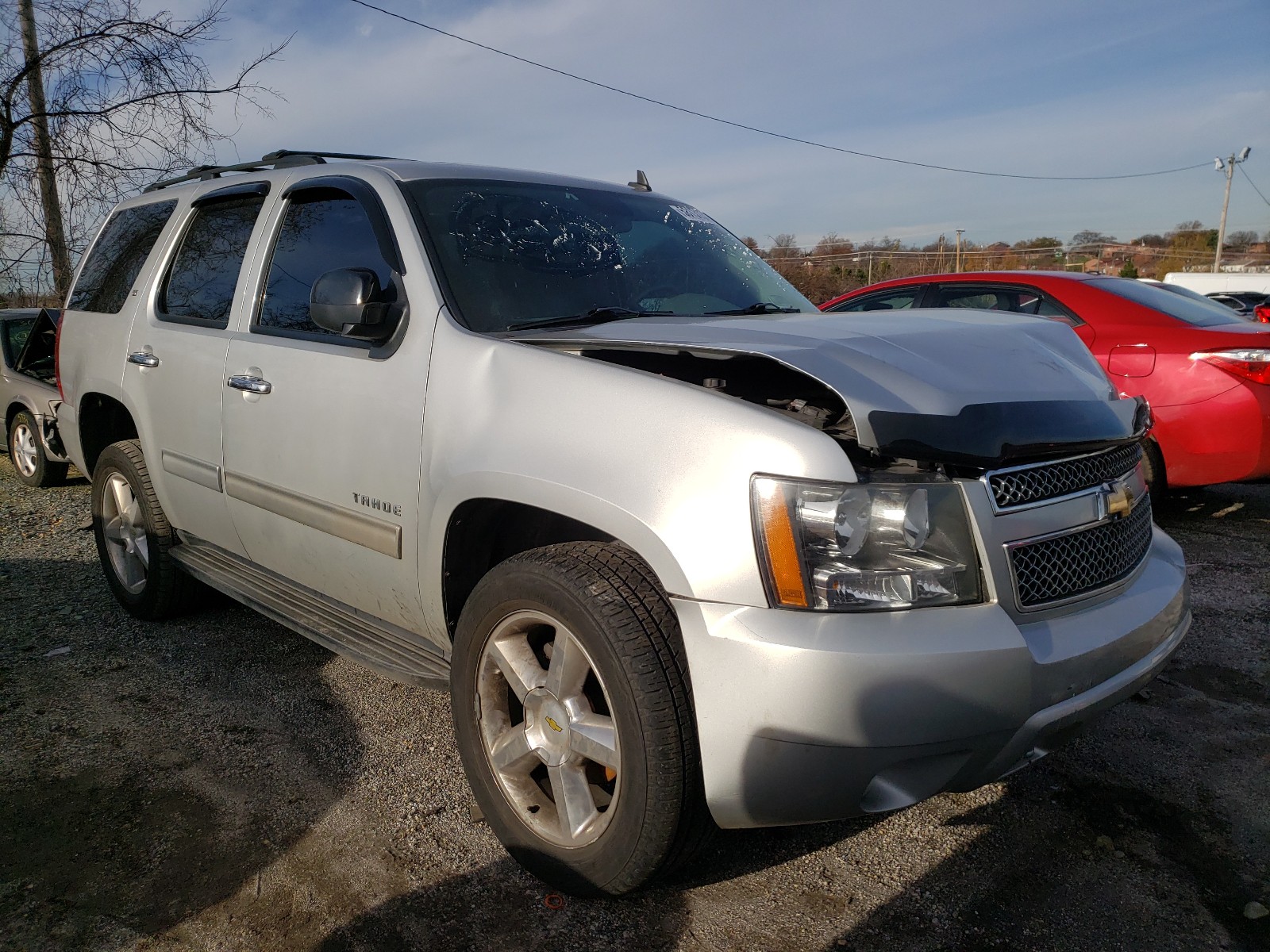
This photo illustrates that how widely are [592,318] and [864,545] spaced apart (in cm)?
134

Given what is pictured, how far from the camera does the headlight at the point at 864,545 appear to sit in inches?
73.0

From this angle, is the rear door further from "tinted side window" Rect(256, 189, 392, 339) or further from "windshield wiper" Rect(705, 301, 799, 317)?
"windshield wiper" Rect(705, 301, 799, 317)

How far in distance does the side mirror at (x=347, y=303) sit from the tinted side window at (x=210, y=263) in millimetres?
1084

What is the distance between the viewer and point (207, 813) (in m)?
2.69

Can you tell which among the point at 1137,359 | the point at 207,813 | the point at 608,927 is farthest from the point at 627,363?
the point at 1137,359

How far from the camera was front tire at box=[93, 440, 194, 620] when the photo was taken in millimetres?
4078

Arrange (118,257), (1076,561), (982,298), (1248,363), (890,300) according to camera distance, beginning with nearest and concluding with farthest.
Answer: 1. (1076,561)
2. (118,257)
3. (1248,363)
4. (982,298)
5. (890,300)

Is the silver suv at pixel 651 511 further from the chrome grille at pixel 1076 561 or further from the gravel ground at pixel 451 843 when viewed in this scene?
the gravel ground at pixel 451 843

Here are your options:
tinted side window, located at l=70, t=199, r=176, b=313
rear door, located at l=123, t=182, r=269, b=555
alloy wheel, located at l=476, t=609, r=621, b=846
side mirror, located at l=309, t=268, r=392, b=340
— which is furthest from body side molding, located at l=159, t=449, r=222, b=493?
alloy wheel, located at l=476, t=609, r=621, b=846

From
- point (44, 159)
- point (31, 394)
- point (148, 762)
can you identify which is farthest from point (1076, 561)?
point (44, 159)

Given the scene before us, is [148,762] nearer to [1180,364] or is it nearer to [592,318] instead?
[592,318]

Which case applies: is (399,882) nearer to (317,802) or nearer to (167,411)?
(317,802)

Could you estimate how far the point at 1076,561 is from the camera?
2.15m

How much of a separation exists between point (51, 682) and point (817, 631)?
3319 millimetres
